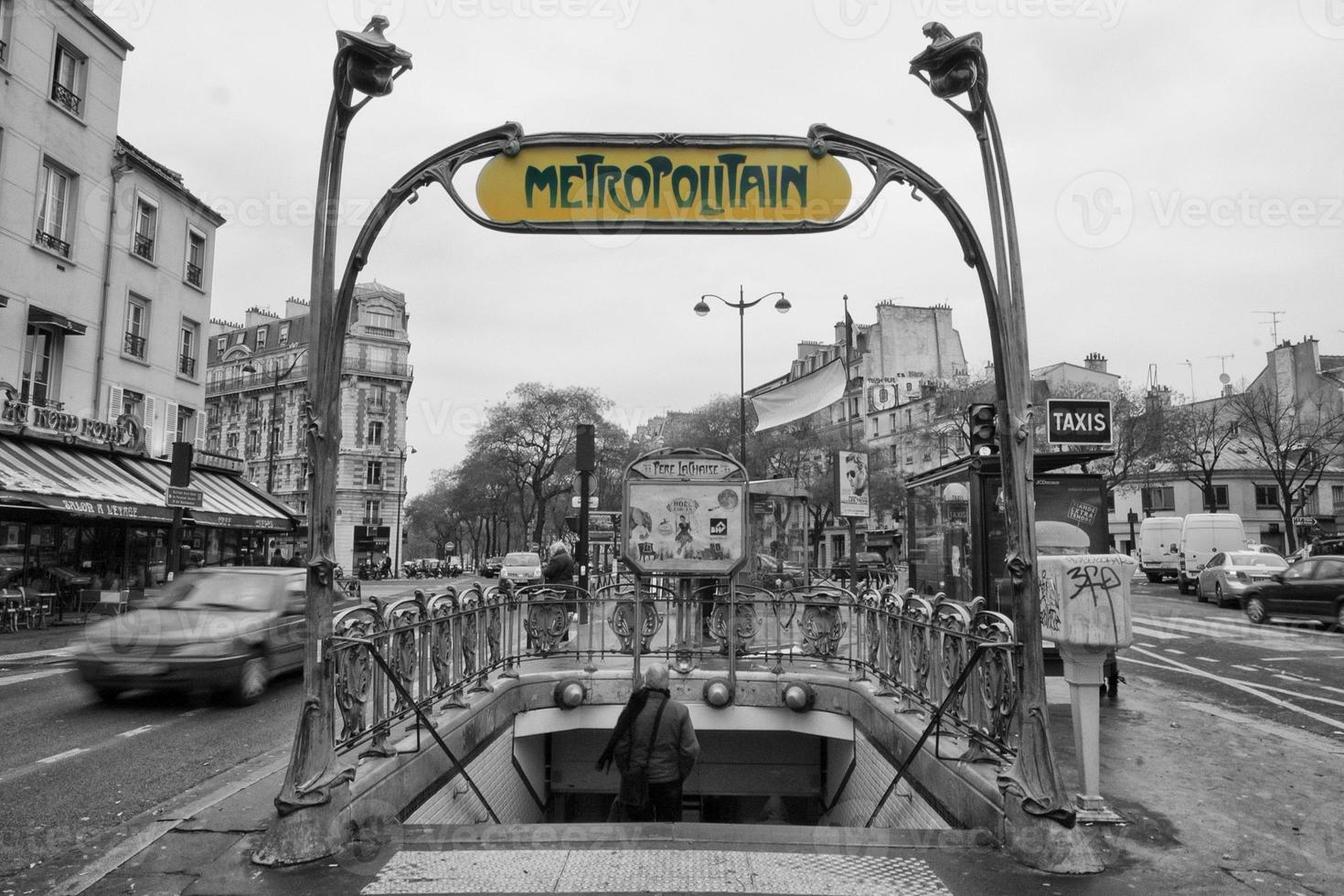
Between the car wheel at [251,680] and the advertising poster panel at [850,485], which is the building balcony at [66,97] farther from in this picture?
the advertising poster panel at [850,485]

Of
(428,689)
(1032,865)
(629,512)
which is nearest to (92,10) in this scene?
(629,512)

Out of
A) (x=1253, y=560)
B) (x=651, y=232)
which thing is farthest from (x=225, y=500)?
(x=1253, y=560)

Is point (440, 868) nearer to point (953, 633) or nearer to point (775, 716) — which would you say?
point (953, 633)

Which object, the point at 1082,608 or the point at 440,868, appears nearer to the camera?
the point at 440,868

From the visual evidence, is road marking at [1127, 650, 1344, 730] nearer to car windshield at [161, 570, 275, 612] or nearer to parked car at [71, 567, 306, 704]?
parked car at [71, 567, 306, 704]

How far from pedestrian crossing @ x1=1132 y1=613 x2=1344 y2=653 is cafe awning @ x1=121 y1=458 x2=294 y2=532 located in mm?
23207

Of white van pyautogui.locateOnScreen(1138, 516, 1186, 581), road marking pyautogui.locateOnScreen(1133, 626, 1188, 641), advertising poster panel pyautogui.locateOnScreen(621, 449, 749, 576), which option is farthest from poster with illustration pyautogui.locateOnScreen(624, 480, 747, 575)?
white van pyautogui.locateOnScreen(1138, 516, 1186, 581)

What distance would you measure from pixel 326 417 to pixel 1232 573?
2934cm

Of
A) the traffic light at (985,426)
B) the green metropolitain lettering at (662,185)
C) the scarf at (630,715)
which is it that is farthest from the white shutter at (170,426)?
the traffic light at (985,426)

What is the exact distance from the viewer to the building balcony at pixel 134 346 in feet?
85.7

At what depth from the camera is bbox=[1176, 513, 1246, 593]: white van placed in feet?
114

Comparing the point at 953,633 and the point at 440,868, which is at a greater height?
the point at 953,633

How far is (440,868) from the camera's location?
4.75 meters

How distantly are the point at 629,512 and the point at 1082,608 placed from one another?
572 cm
